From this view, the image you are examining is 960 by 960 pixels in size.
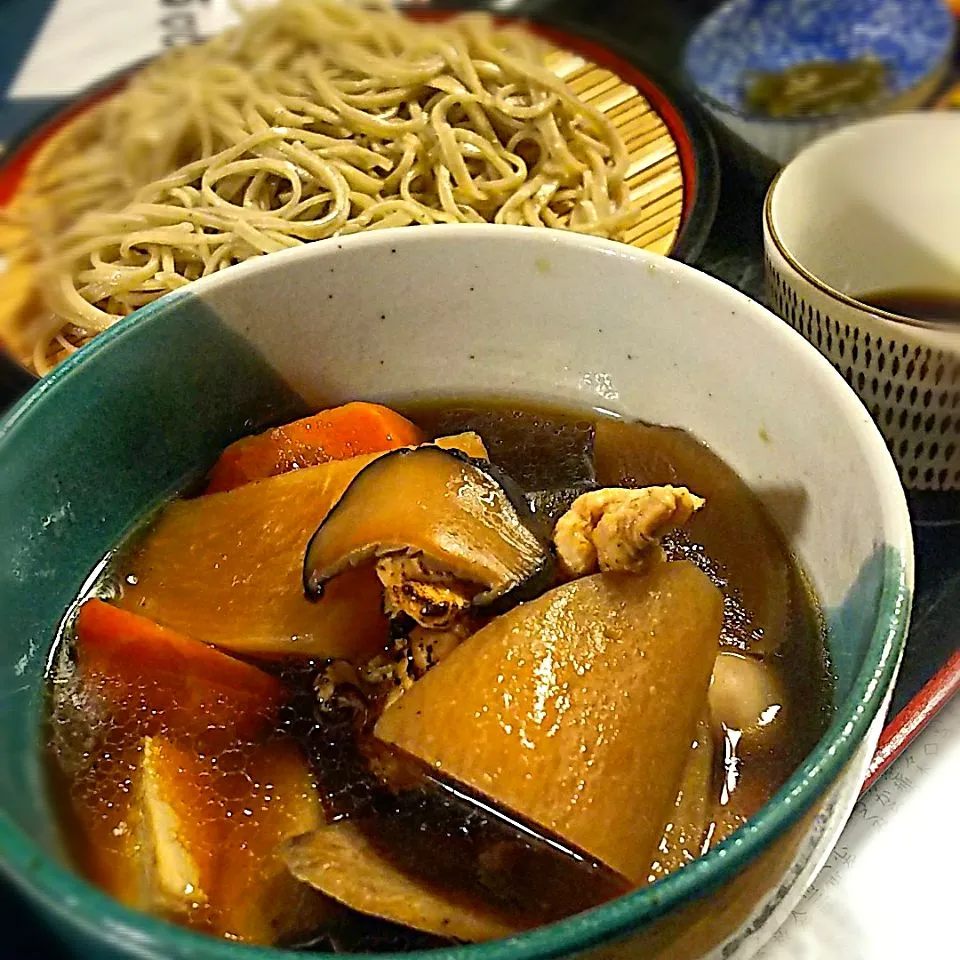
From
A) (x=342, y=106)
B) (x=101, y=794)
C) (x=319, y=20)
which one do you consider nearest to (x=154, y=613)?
(x=101, y=794)

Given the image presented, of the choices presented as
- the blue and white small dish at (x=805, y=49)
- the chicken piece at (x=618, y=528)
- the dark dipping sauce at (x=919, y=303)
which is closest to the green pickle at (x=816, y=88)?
the blue and white small dish at (x=805, y=49)

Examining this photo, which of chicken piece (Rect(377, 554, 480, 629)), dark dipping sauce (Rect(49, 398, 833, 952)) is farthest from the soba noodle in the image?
chicken piece (Rect(377, 554, 480, 629))

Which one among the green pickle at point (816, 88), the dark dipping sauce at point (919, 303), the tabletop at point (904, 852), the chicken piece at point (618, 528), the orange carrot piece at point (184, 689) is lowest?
the tabletop at point (904, 852)

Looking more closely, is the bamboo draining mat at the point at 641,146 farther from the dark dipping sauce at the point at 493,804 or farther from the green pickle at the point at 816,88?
the dark dipping sauce at the point at 493,804

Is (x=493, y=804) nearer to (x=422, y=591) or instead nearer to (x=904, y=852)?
(x=422, y=591)

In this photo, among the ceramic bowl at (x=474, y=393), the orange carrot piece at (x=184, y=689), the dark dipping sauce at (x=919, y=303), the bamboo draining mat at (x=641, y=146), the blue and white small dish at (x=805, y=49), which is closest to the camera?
the ceramic bowl at (x=474, y=393)

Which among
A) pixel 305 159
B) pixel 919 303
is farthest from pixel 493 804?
pixel 305 159

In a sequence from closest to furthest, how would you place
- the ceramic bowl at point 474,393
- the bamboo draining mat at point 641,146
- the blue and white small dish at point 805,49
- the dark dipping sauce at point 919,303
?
the ceramic bowl at point 474,393, the dark dipping sauce at point 919,303, the bamboo draining mat at point 641,146, the blue and white small dish at point 805,49

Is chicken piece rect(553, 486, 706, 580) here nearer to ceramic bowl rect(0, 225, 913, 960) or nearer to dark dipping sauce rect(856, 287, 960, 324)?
ceramic bowl rect(0, 225, 913, 960)
